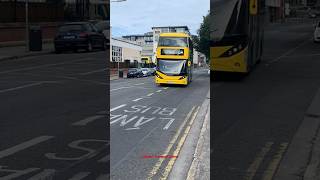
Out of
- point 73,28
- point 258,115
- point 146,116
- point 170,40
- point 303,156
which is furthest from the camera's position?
point 73,28

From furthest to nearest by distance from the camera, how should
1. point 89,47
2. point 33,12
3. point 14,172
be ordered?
point 33,12, point 89,47, point 14,172

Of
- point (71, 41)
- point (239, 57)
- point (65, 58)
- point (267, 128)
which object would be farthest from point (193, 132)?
point (71, 41)

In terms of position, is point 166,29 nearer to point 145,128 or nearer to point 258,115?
point 145,128

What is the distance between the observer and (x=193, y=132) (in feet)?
32.8

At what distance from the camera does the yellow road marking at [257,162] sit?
24.0 ft

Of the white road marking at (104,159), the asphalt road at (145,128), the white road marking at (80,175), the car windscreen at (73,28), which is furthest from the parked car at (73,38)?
the white road marking at (80,175)

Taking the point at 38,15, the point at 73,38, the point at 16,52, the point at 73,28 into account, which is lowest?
the point at 16,52

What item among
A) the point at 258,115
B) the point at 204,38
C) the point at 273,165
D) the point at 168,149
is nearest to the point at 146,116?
the point at 168,149

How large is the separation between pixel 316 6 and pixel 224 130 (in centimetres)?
10012

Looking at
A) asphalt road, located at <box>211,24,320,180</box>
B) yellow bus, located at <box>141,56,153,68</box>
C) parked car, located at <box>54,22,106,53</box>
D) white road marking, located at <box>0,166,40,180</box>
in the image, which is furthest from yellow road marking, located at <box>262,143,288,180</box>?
parked car, located at <box>54,22,106,53</box>

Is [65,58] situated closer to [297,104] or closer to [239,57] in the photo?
[239,57]

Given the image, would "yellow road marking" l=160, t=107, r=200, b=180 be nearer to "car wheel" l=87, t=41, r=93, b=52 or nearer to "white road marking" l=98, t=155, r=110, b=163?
"white road marking" l=98, t=155, r=110, b=163

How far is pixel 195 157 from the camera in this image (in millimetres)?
7969

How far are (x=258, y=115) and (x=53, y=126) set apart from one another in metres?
4.81
